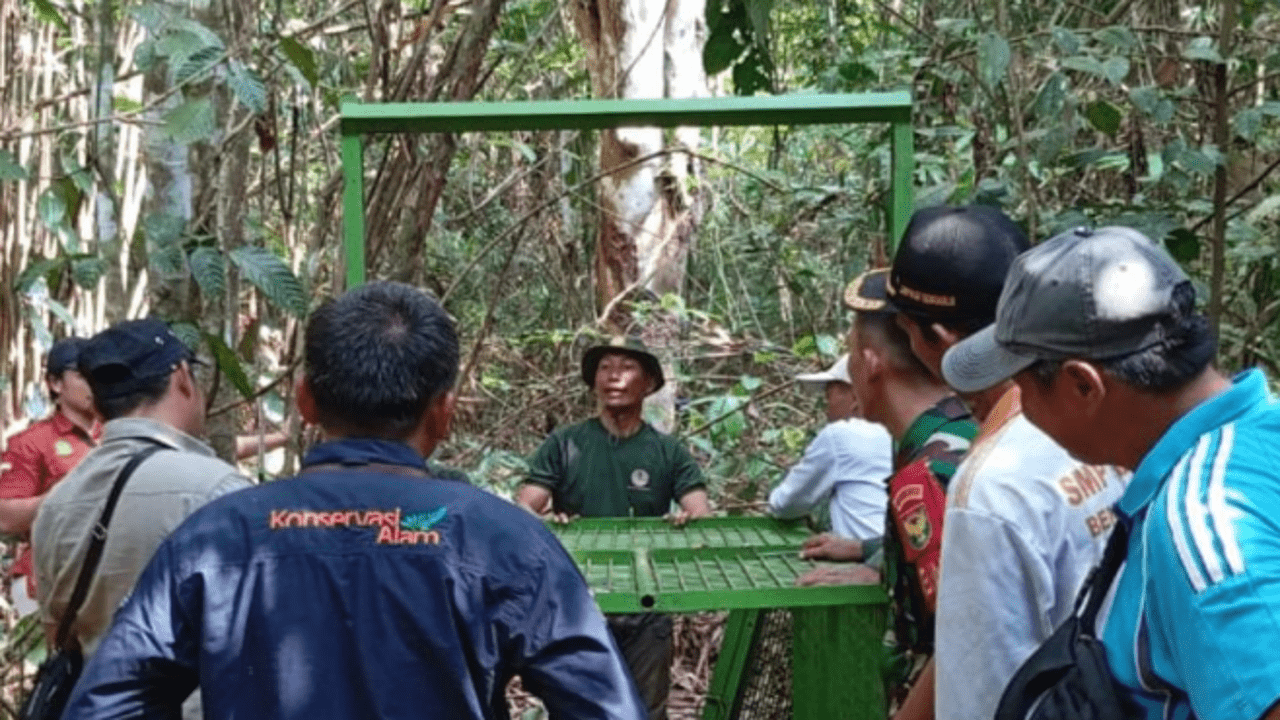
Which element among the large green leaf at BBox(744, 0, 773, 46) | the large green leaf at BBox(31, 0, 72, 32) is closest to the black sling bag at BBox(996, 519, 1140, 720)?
the large green leaf at BBox(744, 0, 773, 46)

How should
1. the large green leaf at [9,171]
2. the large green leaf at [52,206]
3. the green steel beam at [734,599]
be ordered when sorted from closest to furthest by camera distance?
the green steel beam at [734,599] < the large green leaf at [9,171] < the large green leaf at [52,206]

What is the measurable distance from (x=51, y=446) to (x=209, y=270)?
1.55m

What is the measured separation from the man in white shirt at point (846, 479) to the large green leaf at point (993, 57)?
0.85 m

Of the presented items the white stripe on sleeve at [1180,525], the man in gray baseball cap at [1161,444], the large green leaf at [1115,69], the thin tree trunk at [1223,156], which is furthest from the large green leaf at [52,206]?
the white stripe on sleeve at [1180,525]

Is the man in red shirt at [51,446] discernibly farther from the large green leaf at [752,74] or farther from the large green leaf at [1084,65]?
the large green leaf at [1084,65]

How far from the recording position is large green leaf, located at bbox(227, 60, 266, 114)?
338cm

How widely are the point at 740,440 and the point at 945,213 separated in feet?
13.6

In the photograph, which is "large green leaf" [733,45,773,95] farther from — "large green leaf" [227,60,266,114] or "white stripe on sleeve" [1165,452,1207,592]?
"white stripe on sleeve" [1165,452,1207,592]

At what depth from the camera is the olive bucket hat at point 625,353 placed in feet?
16.7

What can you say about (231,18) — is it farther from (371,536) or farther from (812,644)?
(371,536)

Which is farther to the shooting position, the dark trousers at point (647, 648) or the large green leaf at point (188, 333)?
the dark trousers at point (647, 648)

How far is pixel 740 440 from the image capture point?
6348mm

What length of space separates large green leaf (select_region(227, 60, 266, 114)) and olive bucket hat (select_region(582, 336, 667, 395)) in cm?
190

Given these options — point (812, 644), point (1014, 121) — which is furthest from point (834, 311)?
point (812, 644)
